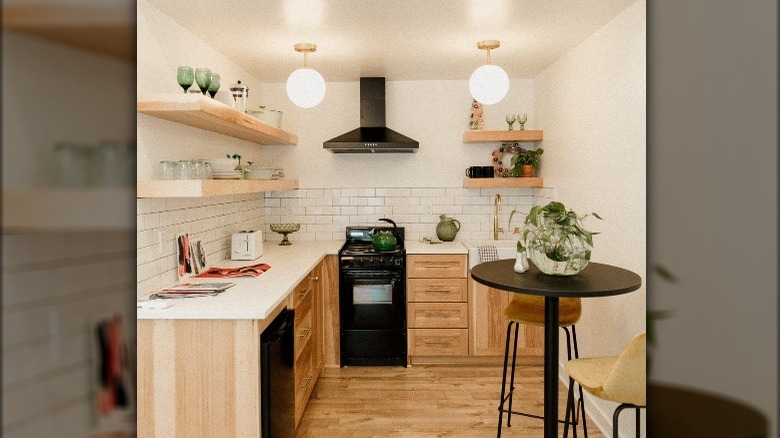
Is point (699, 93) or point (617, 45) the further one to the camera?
point (617, 45)

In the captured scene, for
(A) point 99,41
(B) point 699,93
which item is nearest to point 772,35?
(B) point 699,93

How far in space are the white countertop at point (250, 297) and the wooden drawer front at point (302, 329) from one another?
0.26 meters

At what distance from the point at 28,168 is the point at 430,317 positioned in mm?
4318

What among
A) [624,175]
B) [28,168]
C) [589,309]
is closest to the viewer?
[28,168]

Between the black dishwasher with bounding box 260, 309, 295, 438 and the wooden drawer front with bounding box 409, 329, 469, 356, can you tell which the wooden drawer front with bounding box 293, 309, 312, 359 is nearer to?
the black dishwasher with bounding box 260, 309, 295, 438

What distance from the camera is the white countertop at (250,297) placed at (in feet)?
7.53

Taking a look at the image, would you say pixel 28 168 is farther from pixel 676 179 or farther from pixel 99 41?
pixel 676 179

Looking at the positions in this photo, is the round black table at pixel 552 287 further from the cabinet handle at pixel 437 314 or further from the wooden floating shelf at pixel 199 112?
the cabinet handle at pixel 437 314

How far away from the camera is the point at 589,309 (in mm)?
3518

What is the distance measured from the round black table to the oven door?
169 centimetres

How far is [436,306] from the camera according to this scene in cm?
434

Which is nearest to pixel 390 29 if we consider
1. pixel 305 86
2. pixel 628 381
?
pixel 305 86

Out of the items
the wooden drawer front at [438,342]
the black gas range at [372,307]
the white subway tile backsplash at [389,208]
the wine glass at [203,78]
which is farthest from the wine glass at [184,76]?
the wooden drawer front at [438,342]

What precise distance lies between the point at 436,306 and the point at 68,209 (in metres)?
4.28
